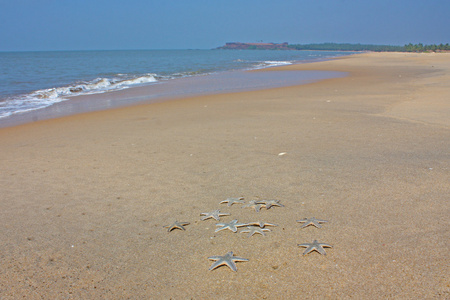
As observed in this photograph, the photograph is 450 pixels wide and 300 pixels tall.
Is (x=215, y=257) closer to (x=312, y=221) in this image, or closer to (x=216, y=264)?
(x=216, y=264)

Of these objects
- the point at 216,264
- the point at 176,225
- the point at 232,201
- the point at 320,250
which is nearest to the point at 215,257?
the point at 216,264

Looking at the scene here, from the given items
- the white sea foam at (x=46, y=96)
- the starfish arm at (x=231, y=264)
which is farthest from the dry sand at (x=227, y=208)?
the white sea foam at (x=46, y=96)

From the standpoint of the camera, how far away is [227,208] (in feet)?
15.5

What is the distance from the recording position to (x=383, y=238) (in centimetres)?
386

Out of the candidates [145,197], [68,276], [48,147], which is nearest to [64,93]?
[48,147]

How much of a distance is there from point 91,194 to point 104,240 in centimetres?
149

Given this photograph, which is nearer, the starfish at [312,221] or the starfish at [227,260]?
the starfish at [227,260]

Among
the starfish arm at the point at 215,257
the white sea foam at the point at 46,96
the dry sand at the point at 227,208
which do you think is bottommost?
the white sea foam at the point at 46,96

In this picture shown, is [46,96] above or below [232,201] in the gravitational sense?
below

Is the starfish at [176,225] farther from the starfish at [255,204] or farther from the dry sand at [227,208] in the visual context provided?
the starfish at [255,204]

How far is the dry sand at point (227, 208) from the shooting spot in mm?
3291

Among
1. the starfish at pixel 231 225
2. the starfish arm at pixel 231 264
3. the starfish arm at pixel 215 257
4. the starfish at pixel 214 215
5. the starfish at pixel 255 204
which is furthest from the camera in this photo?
the starfish at pixel 255 204

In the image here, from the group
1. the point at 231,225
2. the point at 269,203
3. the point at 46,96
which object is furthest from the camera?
the point at 46,96

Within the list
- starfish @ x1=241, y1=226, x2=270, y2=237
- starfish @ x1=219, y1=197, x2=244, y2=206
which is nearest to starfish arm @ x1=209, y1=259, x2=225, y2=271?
starfish @ x1=241, y1=226, x2=270, y2=237
